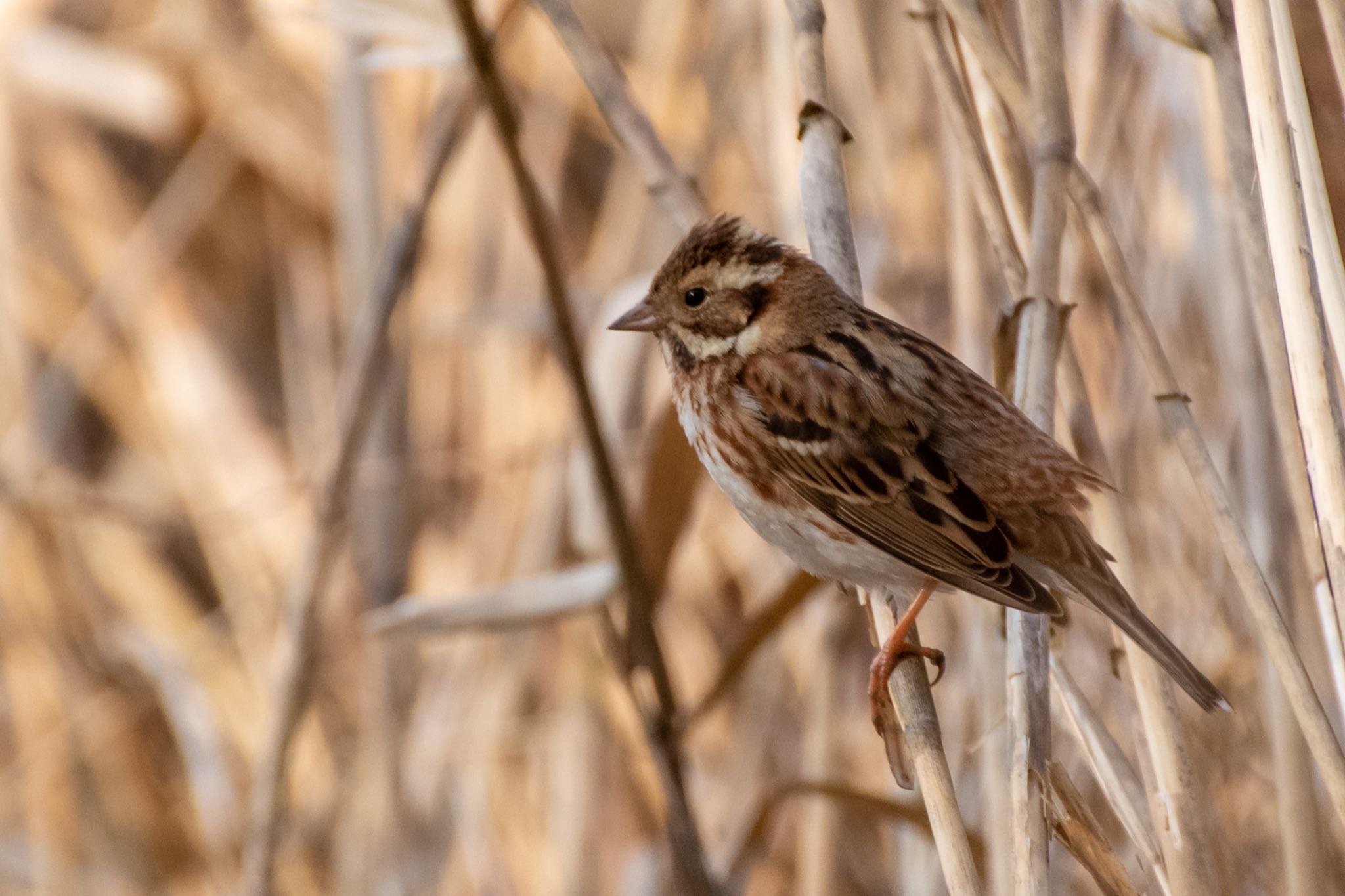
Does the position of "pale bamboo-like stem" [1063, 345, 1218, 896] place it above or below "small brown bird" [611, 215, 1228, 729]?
below

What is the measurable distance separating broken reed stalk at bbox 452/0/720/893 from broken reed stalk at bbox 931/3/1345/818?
2.63 feet

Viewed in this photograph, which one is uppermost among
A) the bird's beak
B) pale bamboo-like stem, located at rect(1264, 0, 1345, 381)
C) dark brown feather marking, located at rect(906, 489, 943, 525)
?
the bird's beak

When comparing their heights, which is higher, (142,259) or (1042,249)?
(142,259)

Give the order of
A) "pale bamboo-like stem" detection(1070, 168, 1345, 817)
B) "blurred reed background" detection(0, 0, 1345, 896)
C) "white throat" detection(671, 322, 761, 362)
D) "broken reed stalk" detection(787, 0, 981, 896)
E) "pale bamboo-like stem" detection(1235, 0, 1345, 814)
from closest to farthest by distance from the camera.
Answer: "pale bamboo-like stem" detection(1235, 0, 1345, 814) → "pale bamboo-like stem" detection(1070, 168, 1345, 817) → "broken reed stalk" detection(787, 0, 981, 896) → "white throat" detection(671, 322, 761, 362) → "blurred reed background" detection(0, 0, 1345, 896)

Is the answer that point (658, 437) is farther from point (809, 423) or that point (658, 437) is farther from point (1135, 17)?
point (1135, 17)

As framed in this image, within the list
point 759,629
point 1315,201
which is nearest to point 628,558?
point 759,629

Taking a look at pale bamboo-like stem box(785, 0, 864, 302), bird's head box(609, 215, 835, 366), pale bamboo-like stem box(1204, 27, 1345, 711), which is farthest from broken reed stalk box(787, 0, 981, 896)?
pale bamboo-like stem box(1204, 27, 1345, 711)

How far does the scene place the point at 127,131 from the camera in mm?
5262

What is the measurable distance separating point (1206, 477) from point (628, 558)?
0.98 m

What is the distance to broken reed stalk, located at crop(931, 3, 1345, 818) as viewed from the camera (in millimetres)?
1573

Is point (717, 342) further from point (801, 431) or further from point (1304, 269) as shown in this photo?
point (1304, 269)

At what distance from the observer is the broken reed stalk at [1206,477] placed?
157cm

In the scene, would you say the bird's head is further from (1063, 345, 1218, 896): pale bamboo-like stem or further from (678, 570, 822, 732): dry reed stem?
(1063, 345, 1218, 896): pale bamboo-like stem

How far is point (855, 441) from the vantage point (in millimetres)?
2225
